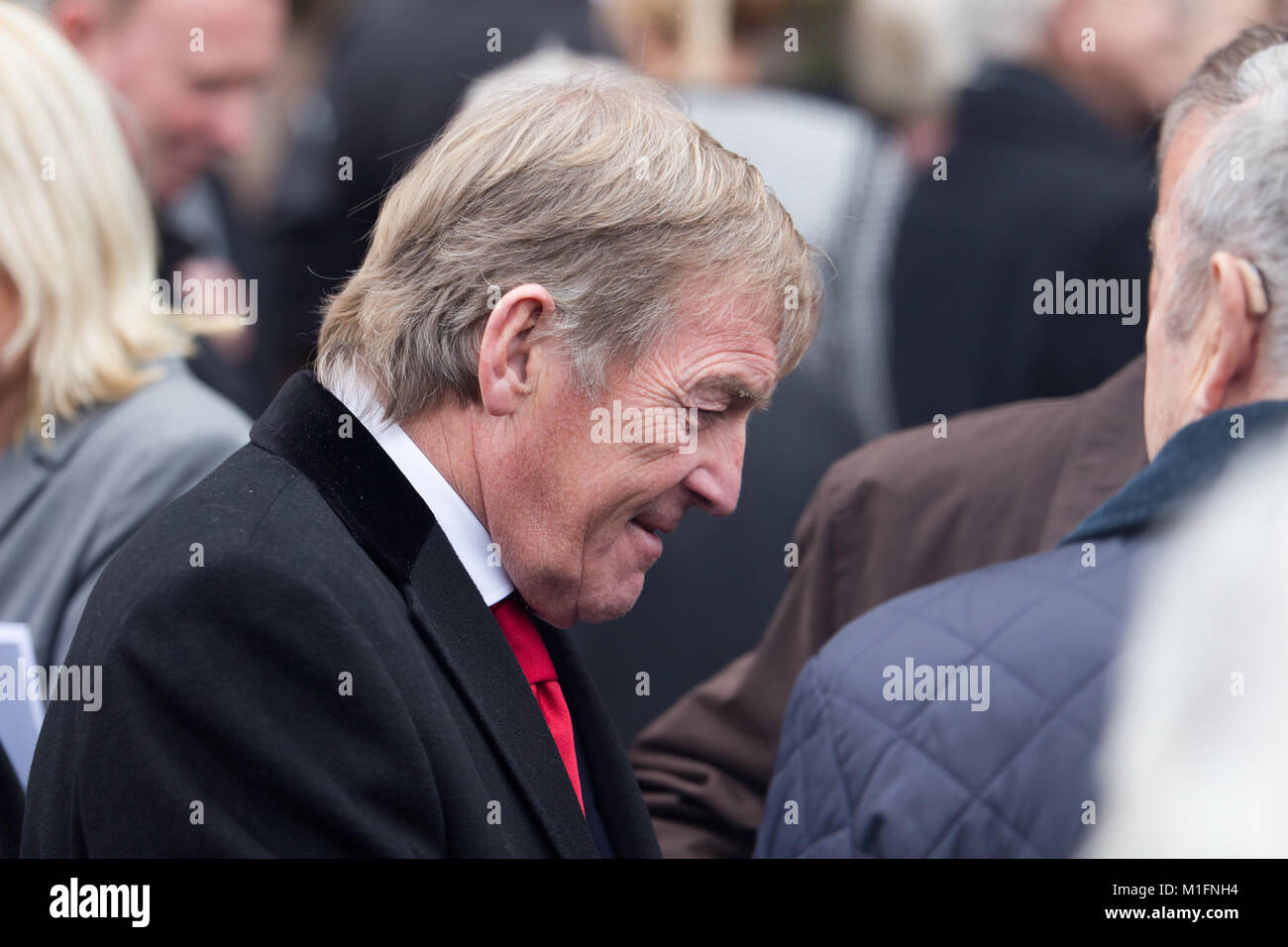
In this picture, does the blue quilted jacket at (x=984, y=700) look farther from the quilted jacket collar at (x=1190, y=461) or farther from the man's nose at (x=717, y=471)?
the man's nose at (x=717, y=471)

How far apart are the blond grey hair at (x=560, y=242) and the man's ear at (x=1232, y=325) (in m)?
0.52

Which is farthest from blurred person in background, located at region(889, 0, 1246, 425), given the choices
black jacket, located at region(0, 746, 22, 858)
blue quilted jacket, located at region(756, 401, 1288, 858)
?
black jacket, located at region(0, 746, 22, 858)

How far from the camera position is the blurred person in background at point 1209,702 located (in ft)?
2.95

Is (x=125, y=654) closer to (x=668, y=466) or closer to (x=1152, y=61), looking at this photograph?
(x=668, y=466)

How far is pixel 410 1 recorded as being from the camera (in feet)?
14.8

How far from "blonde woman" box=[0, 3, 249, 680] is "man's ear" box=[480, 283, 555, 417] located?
2.99 feet

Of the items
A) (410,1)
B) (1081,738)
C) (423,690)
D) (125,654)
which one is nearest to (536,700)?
(423,690)

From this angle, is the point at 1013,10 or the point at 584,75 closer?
the point at 584,75

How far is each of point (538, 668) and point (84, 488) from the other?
3.22 feet

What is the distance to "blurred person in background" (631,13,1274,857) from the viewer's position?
2.32 m

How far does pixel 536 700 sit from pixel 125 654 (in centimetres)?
50

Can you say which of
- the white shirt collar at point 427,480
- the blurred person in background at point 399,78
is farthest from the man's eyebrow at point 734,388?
the blurred person in background at point 399,78

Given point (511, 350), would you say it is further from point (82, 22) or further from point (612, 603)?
point (82, 22)

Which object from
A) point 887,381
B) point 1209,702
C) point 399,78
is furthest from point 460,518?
point 399,78
